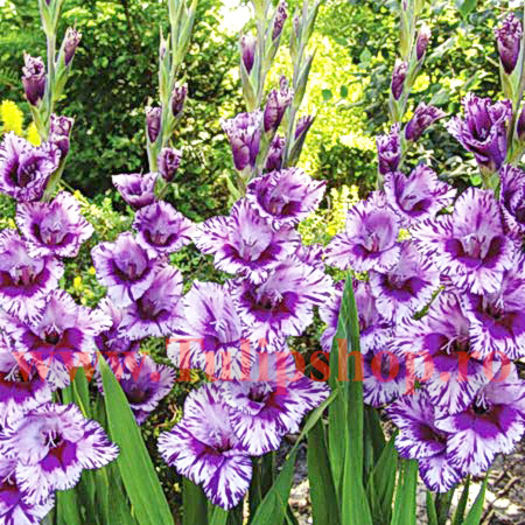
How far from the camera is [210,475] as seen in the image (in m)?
1.20

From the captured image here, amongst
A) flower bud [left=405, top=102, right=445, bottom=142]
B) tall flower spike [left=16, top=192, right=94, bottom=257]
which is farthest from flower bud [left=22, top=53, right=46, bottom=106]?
flower bud [left=405, top=102, right=445, bottom=142]

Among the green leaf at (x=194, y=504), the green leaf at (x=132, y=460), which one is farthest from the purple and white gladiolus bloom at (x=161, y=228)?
the green leaf at (x=194, y=504)

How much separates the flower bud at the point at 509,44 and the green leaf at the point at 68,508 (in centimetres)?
104

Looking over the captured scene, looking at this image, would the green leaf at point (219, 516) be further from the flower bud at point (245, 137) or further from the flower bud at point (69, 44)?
the flower bud at point (69, 44)

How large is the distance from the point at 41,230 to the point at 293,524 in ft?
2.42

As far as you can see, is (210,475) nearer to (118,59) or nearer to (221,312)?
(221,312)

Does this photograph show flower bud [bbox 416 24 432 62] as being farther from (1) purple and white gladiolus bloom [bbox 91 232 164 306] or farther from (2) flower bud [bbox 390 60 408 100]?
(1) purple and white gladiolus bloom [bbox 91 232 164 306]

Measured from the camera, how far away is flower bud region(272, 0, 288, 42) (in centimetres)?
122

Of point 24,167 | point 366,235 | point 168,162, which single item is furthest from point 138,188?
point 366,235

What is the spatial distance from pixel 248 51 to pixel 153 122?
0.22m

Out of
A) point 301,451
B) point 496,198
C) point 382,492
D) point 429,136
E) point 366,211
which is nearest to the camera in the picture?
point 496,198

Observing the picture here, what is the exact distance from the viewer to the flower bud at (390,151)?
129 centimetres

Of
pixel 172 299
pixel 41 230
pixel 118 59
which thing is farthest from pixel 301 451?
pixel 118 59

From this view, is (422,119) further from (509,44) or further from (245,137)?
(245,137)
